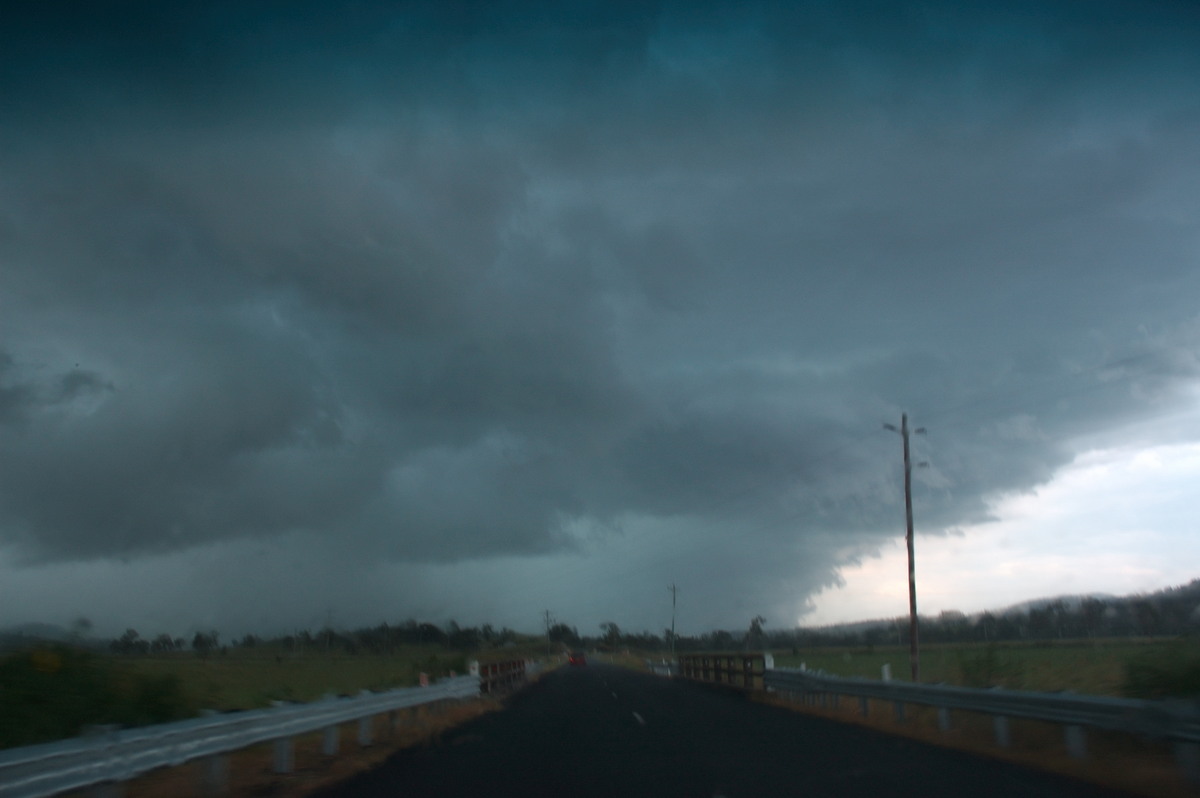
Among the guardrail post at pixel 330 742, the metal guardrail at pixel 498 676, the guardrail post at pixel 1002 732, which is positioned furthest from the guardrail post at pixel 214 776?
the metal guardrail at pixel 498 676

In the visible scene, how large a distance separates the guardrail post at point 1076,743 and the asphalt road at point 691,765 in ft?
3.11

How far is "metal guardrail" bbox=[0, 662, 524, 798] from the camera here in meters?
6.88

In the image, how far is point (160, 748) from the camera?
869cm

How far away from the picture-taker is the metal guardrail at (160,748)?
6879 mm

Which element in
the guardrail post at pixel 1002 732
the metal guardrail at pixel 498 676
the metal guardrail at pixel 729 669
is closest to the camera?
the guardrail post at pixel 1002 732

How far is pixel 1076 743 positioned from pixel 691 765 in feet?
16.5

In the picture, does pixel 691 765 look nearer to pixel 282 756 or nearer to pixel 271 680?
pixel 282 756

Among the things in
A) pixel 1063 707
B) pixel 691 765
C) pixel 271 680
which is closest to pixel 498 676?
pixel 271 680

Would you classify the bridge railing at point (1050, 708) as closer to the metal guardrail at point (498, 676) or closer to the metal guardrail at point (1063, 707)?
the metal guardrail at point (1063, 707)

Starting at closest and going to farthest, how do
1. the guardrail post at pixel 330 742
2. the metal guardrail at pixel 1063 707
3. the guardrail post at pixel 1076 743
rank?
the metal guardrail at pixel 1063 707, the guardrail post at pixel 1076 743, the guardrail post at pixel 330 742

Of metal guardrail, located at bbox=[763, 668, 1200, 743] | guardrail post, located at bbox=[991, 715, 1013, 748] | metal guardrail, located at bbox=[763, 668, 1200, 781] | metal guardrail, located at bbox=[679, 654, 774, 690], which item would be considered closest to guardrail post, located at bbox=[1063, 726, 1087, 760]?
metal guardrail, located at bbox=[763, 668, 1200, 781]

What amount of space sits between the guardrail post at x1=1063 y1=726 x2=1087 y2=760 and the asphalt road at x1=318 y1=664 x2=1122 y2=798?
3.11ft

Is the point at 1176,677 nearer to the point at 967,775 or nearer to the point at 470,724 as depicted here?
the point at 967,775

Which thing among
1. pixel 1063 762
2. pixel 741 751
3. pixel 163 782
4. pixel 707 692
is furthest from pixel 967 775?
pixel 707 692
